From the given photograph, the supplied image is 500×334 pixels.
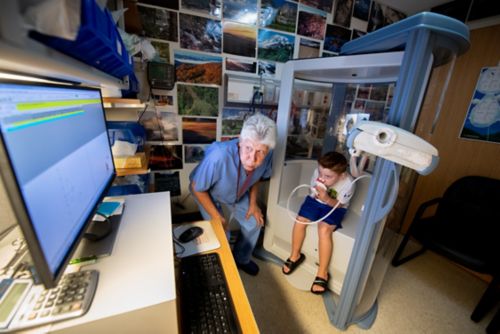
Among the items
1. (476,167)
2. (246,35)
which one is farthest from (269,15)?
(476,167)

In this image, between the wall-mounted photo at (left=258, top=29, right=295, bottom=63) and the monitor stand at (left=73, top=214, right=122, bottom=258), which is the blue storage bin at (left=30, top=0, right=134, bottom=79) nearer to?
the monitor stand at (left=73, top=214, right=122, bottom=258)

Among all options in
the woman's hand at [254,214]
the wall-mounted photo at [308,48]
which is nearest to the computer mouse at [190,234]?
the woman's hand at [254,214]

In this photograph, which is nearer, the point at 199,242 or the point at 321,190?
the point at 199,242

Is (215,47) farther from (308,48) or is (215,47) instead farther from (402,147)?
(402,147)

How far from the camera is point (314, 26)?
5.62 ft

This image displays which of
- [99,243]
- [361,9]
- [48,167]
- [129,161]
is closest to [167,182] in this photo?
[129,161]

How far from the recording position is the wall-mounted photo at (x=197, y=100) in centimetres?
151

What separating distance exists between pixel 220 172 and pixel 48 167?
855 mm

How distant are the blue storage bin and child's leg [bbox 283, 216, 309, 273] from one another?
132 centimetres

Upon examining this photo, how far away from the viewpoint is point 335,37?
1807 mm

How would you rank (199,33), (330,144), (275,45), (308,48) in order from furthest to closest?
1. (330,144)
2. (308,48)
3. (275,45)
4. (199,33)

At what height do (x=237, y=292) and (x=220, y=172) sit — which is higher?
(x=220, y=172)

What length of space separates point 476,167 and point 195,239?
2181 mm

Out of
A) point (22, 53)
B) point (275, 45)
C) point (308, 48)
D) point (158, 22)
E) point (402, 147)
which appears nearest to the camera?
point (22, 53)
